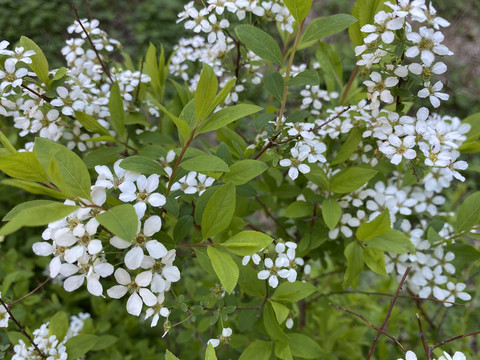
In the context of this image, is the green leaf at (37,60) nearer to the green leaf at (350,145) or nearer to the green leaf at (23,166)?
the green leaf at (23,166)

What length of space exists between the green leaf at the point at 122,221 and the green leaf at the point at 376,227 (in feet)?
2.17

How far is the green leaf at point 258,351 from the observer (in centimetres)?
117

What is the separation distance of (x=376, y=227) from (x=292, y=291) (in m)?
0.28

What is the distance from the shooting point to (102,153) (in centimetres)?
121

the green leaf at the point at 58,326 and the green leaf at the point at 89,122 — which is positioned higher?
the green leaf at the point at 89,122

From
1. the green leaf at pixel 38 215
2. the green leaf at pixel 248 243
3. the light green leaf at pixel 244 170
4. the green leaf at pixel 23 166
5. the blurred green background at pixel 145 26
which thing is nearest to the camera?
the green leaf at pixel 38 215

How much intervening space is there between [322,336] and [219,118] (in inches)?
51.6

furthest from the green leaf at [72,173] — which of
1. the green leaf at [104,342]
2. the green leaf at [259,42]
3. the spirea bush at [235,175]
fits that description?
the green leaf at [104,342]

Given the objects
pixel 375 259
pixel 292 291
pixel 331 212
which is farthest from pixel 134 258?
pixel 375 259

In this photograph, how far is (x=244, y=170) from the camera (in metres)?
1.05

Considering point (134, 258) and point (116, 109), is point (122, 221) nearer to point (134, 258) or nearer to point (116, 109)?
point (134, 258)

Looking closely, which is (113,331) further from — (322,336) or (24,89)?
(24,89)

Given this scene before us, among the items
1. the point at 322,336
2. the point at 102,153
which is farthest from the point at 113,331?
the point at 102,153

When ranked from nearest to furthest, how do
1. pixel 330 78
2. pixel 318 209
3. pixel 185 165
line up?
pixel 185 165 < pixel 318 209 < pixel 330 78
